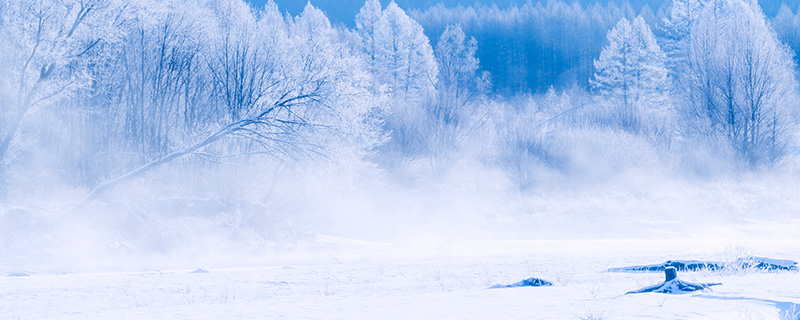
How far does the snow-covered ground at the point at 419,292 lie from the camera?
571 cm

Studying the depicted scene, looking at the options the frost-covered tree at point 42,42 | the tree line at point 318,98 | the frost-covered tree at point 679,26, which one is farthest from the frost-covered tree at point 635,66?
the frost-covered tree at point 42,42

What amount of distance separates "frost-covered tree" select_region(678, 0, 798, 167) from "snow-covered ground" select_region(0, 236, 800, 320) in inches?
792

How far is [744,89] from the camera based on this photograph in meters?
38.2

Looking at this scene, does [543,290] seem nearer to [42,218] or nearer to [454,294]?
[454,294]

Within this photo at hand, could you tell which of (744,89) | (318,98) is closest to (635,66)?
(744,89)

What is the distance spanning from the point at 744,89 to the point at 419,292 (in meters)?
34.0

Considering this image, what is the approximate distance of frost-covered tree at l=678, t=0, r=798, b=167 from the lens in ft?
124

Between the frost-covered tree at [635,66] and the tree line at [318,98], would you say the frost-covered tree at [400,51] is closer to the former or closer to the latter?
the tree line at [318,98]

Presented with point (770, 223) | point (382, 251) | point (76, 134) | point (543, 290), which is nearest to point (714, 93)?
point (770, 223)

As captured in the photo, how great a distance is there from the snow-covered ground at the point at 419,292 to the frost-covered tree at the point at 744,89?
66.0ft

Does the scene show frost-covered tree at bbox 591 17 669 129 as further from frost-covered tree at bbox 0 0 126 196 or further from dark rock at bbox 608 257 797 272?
dark rock at bbox 608 257 797 272

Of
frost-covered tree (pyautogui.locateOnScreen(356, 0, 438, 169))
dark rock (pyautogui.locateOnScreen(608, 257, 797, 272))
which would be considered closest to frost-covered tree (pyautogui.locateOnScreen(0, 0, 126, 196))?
dark rock (pyautogui.locateOnScreen(608, 257, 797, 272))

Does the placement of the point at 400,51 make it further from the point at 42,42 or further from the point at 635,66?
the point at 42,42

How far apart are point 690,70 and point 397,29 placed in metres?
22.8
